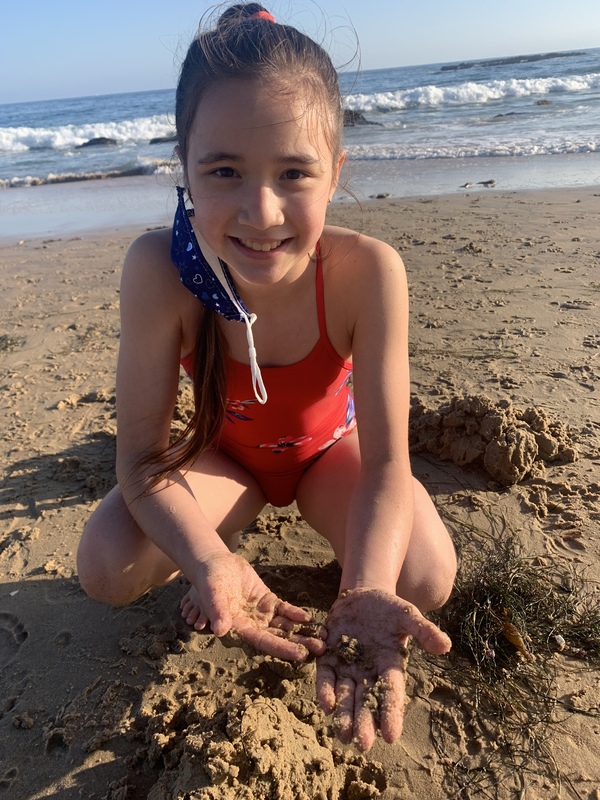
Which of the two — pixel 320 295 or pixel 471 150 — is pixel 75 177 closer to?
pixel 471 150

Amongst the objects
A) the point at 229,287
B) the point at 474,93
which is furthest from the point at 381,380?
the point at 474,93

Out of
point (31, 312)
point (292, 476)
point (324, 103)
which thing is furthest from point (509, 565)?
point (31, 312)

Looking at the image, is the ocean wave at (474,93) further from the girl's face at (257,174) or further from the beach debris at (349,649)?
the beach debris at (349,649)

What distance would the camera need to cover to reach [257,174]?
156cm

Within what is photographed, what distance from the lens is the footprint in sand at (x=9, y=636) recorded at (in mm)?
2043

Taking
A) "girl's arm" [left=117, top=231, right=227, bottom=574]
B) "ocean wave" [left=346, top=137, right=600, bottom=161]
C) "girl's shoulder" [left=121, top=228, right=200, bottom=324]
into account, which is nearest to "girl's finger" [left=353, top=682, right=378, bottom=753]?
"girl's arm" [left=117, top=231, right=227, bottom=574]

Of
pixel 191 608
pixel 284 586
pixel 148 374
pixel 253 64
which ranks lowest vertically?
pixel 284 586

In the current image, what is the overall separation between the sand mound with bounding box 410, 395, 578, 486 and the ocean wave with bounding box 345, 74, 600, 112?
21.8m

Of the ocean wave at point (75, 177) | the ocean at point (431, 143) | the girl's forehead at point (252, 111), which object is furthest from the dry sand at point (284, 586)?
the ocean wave at point (75, 177)

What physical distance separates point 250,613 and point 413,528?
626 mm

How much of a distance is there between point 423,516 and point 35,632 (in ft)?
4.53

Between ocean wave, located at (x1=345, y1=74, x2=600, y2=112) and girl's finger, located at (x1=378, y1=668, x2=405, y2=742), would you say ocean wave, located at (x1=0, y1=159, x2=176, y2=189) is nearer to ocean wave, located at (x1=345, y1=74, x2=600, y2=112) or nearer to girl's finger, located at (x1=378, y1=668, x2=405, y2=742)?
ocean wave, located at (x1=345, y1=74, x2=600, y2=112)

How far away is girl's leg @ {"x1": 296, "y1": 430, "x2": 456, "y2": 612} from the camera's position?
6.24 feet

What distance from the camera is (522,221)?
6.62 metres
